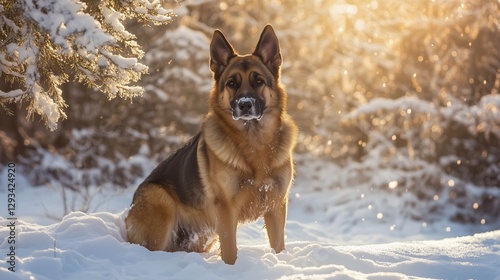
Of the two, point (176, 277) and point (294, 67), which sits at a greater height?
point (294, 67)

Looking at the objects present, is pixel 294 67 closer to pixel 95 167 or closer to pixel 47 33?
pixel 95 167

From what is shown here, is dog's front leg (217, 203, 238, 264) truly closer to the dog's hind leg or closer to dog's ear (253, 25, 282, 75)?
the dog's hind leg

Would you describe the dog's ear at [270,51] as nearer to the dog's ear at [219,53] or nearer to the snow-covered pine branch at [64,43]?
the dog's ear at [219,53]

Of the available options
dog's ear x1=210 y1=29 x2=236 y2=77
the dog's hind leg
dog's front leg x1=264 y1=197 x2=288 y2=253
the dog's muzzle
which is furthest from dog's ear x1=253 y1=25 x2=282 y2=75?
the dog's hind leg

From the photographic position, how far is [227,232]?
508 centimetres

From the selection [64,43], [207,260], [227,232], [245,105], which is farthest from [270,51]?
[207,260]

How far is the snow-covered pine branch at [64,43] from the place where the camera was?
452cm

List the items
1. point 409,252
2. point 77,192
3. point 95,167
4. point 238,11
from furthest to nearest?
point 238,11 → point 95,167 → point 77,192 → point 409,252

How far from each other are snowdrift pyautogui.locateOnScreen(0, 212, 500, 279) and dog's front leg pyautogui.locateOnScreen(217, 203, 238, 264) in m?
0.09

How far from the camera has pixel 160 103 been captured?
562 inches

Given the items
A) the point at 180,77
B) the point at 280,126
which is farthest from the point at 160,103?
the point at 280,126

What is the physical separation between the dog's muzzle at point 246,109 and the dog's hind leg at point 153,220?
1.18 metres

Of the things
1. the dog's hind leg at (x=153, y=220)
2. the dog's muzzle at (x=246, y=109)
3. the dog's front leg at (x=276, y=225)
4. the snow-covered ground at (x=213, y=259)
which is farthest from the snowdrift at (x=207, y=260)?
the dog's muzzle at (x=246, y=109)

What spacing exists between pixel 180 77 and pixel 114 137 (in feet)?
7.41
